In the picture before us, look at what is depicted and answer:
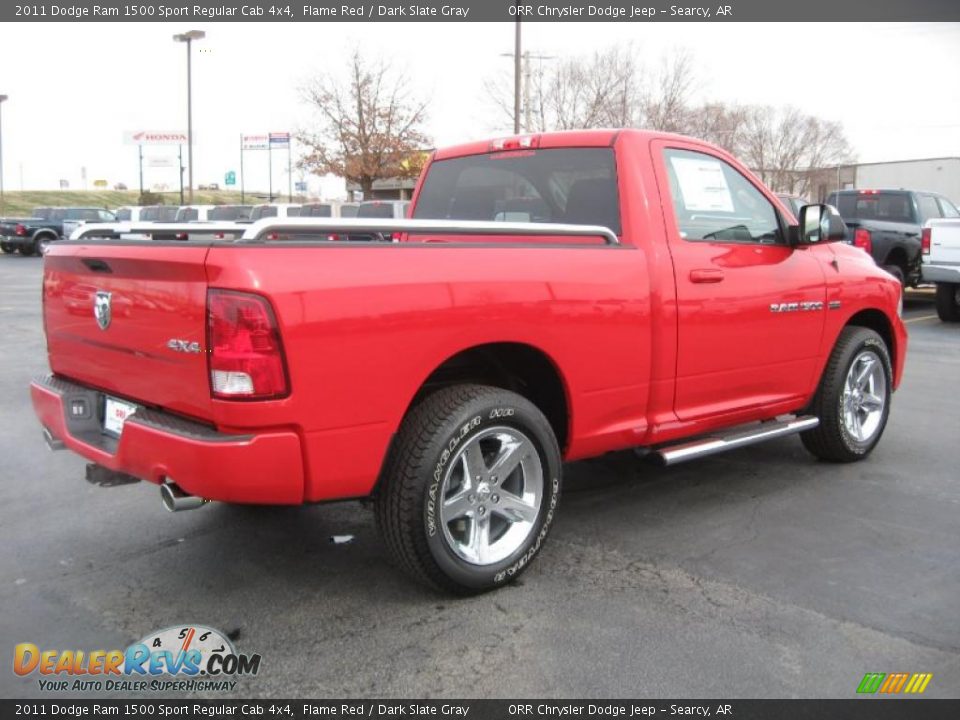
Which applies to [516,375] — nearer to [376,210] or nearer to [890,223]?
[890,223]

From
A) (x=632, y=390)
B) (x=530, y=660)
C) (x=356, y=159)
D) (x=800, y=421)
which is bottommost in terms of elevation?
(x=530, y=660)

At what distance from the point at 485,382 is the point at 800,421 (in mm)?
2140

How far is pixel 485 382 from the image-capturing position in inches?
155

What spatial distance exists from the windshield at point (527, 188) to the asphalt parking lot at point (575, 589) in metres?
1.58

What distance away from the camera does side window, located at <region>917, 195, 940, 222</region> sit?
14675 mm

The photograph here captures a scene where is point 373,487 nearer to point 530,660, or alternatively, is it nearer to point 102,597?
point 530,660

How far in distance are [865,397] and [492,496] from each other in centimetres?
316

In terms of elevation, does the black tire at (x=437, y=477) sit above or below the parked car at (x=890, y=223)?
below

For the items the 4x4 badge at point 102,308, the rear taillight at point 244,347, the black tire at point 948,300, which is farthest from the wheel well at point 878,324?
the black tire at point 948,300

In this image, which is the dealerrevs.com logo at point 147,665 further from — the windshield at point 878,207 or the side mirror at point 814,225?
the windshield at point 878,207

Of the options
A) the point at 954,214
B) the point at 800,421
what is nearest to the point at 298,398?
the point at 800,421

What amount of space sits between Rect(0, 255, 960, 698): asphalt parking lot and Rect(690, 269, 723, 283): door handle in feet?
4.05

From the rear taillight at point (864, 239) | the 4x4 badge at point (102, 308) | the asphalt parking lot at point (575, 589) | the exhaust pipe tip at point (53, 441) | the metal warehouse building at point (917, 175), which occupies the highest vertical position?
the metal warehouse building at point (917, 175)

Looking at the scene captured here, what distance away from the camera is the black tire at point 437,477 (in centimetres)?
326
